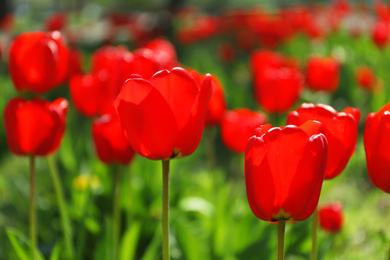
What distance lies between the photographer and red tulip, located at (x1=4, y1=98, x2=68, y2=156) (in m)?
1.46

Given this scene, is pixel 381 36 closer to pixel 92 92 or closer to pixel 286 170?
pixel 92 92

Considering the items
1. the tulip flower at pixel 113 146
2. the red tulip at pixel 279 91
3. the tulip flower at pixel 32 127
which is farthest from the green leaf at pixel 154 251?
the red tulip at pixel 279 91

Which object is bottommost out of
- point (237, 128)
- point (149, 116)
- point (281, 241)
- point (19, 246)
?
point (237, 128)

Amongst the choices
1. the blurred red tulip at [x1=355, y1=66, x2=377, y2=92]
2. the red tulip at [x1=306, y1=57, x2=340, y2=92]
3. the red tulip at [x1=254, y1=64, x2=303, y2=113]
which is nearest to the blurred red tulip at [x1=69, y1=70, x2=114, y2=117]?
the red tulip at [x1=254, y1=64, x2=303, y2=113]

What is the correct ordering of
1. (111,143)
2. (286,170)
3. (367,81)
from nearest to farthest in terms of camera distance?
(286,170)
(111,143)
(367,81)

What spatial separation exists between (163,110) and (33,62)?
0.83m

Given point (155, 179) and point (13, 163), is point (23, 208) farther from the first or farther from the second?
point (13, 163)

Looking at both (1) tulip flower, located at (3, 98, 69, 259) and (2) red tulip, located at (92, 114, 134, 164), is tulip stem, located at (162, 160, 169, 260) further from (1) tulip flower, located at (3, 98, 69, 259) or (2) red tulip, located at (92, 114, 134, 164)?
(2) red tulip, located at (92, 114, 134, 164)

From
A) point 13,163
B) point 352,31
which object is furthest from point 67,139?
point 352,31

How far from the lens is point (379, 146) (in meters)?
1.08

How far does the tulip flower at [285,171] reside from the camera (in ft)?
3.01

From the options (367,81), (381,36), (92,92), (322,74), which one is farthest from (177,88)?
(381,36)

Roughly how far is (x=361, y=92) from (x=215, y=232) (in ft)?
10.8

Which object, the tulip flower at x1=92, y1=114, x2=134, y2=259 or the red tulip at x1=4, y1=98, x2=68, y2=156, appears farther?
the tulip flower at x1=92, y1=114, x2=134, y2=259
